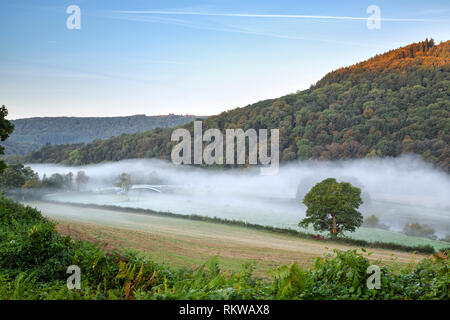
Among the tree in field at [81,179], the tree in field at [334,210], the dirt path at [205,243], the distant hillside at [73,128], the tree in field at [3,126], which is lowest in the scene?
the dirt path at [205,243]

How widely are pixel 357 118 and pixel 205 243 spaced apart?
29.1 m

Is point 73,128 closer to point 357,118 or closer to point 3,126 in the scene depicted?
point 3,126

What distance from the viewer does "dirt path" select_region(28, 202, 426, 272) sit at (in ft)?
37.8

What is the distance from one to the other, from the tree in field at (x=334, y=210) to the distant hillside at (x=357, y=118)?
1543 cm

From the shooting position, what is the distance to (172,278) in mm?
6180

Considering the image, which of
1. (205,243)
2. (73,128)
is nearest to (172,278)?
(205,243)

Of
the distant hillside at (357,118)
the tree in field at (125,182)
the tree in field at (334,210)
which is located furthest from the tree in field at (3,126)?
the distant hillside at (357,118)

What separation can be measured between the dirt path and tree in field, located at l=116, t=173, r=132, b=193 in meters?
12.6

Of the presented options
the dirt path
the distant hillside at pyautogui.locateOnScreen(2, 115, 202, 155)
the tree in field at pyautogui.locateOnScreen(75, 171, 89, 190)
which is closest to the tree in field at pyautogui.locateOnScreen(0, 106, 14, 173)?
the dirt path

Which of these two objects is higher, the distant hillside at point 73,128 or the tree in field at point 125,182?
the distant hillside at point 73,128

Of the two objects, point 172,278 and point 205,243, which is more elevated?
point 172,278

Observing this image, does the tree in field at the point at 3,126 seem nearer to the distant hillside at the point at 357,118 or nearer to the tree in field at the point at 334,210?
the tree in field at the point at 334,210

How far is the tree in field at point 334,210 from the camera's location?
60.6 ft
